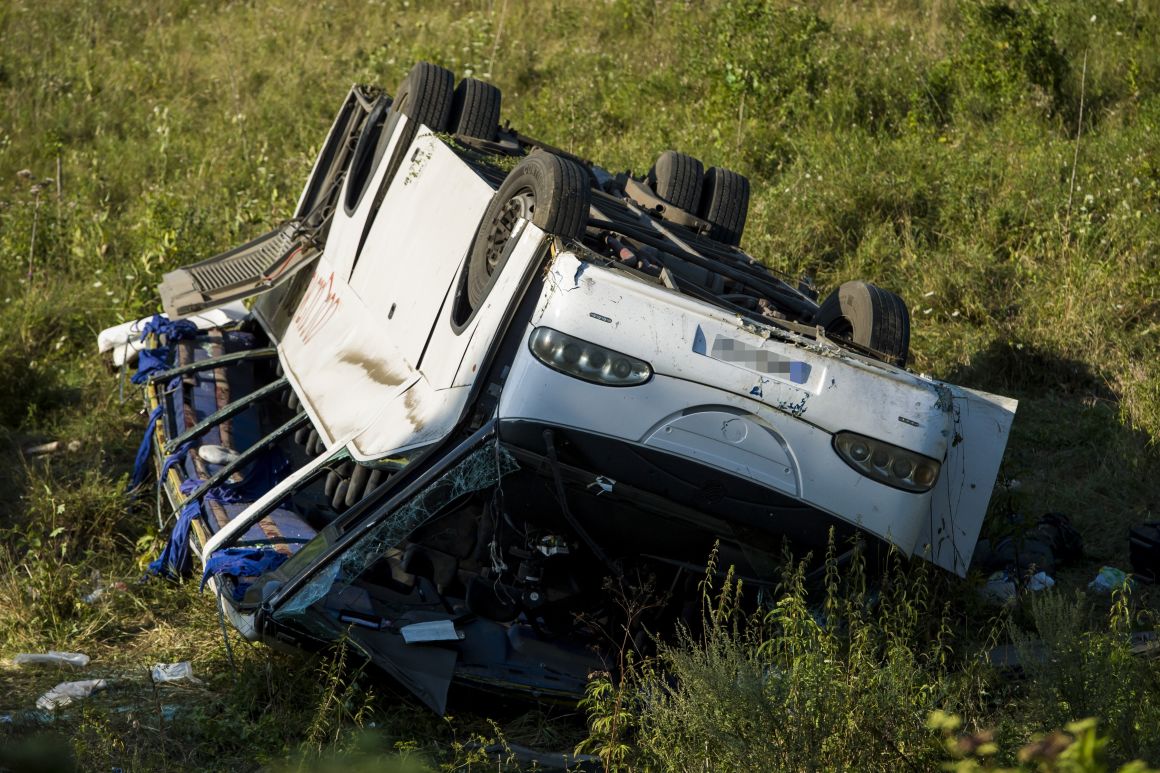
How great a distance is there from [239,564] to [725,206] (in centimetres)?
355

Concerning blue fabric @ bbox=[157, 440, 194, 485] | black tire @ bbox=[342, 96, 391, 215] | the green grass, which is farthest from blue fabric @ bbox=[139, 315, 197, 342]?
blue fabric @ bbox=[157, 440, 194, 485]

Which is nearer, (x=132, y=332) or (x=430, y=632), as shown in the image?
(x=430, y=632)

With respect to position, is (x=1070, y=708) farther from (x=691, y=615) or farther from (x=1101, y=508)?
(x=1101, y=508)

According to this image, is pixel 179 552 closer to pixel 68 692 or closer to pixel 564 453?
pixel 68 692

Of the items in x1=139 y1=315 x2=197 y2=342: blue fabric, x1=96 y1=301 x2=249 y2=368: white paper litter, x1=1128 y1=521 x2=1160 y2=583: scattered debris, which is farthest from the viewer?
x1=96 y1=301 x2=249 y2=368: white paper litter

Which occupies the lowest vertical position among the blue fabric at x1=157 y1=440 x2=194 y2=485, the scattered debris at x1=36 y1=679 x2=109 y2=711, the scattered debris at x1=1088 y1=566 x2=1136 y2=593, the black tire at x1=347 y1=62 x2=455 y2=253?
the scattered debris at x1=36 y1=679 x2=109 y2=711

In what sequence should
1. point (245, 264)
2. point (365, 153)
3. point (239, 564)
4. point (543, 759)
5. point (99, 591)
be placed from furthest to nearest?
point (245, 264) → point (365, 153) → point (99, 591) → point (239, 564) → point (543, 759)

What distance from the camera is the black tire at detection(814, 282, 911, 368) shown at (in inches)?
191

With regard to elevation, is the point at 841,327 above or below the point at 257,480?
above

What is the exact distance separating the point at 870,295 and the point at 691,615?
1.51 meters

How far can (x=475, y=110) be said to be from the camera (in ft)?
21.7

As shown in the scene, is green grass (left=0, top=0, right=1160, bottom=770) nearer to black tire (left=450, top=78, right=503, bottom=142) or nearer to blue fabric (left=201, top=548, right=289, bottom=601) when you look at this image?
blue fabric (left=201, top=548, right=289, bottom=601)

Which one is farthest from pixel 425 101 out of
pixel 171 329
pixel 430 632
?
pixel 430 632

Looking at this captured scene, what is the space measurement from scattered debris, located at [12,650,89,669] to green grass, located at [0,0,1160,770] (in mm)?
80
